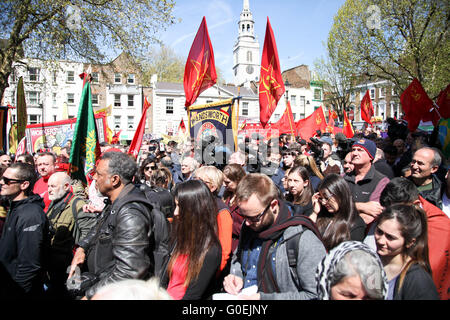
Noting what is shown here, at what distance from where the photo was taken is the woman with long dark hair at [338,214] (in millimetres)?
2744

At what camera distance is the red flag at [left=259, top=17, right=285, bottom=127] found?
6586mm

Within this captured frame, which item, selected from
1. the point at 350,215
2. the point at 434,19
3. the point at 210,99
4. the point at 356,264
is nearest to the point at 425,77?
the point at 434,19

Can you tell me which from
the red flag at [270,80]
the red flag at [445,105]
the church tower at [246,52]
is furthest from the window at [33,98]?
the church tower at [246,52]

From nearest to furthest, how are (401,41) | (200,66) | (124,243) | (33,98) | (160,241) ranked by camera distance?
(124,243) → (160,241) → (200,66) → (401,41) → (33,98)

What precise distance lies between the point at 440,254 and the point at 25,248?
12.0 ft

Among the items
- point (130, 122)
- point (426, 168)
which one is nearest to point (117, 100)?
point (130, 122)

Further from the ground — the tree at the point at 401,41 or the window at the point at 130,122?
the tree at the point at 401,41

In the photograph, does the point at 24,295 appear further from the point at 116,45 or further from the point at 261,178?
the point at 116,45

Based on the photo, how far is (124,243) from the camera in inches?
88.2

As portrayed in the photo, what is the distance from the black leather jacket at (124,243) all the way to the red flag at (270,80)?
457 centimetres

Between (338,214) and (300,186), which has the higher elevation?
(300,186)

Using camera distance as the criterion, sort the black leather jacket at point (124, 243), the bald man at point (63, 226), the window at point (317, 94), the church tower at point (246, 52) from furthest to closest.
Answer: the church tower at point (246, 52) → the window at point (317, 94) → the bald man at point (63, 226) → the black leather jacket at point (124, 243)

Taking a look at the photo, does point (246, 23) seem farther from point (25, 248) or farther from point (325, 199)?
point (25, 248)

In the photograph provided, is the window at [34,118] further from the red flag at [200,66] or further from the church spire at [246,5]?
the church spire at [246,5]
